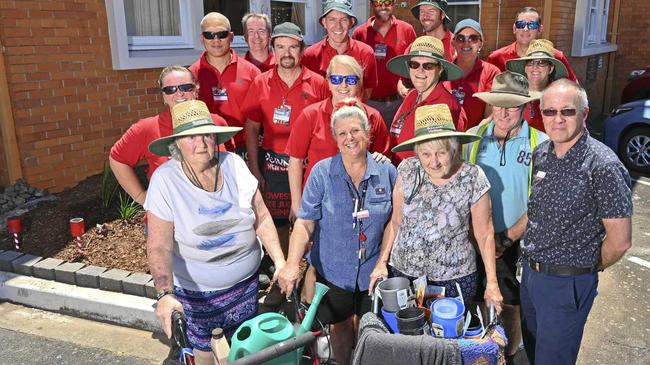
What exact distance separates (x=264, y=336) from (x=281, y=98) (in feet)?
7.15

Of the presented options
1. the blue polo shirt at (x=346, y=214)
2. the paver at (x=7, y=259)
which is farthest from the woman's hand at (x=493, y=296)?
the paver at (x=7, y=259)

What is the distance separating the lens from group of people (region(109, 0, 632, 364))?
2.48 m

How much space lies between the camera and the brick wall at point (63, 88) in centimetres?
547

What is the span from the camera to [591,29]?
12.5 m

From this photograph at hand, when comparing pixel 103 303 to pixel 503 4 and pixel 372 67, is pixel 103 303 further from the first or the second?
pixel 503 4

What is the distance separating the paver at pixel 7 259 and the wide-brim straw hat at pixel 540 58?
438 cm

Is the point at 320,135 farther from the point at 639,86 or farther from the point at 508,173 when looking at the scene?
the point at 639,86

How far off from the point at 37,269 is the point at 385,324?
344 centimetres

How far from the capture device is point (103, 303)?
4.11 m

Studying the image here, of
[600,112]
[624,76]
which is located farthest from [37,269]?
[624,76]

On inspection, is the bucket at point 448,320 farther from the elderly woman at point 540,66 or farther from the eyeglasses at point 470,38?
the eyeglasses at point 470,38

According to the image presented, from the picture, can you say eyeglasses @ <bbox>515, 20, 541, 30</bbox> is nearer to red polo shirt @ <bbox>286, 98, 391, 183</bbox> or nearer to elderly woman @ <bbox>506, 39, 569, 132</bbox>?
elderly woman @ <bbox>506, 39, 569, 132</bbox>

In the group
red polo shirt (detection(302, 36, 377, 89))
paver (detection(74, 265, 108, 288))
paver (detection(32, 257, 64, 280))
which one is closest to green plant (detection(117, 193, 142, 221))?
paver (detection(32, 257, 64, 280))

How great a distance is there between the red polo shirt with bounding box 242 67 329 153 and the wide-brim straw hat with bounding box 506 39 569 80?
1414 millimetres
